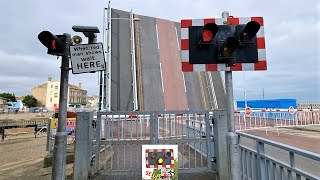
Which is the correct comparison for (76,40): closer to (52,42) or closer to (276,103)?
(52,42)

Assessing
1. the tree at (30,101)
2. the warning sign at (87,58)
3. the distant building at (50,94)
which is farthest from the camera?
the tree at (30,101)

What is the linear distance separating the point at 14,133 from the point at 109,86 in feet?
63.0

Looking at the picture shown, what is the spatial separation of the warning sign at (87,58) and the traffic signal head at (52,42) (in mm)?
140

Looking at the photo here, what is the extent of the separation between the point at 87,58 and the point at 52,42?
47cm

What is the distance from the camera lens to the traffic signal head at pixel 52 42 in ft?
9.63

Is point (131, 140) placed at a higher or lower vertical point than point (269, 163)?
higher

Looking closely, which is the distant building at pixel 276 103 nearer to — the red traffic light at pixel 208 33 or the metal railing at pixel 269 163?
the metal railing at pixel 269 163

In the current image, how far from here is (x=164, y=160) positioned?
2928 mm

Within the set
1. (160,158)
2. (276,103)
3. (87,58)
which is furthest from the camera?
(276,103)

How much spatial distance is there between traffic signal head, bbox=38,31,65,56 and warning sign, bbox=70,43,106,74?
0.46ft

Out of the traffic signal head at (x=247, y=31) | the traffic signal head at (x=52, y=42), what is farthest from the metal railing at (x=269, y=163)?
the traffic signal head at (x=52, y=42)

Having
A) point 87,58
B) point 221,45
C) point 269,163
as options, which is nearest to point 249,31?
point 221,45

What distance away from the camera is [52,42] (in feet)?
9.84

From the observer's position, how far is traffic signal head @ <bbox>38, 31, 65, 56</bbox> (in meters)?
2.94
